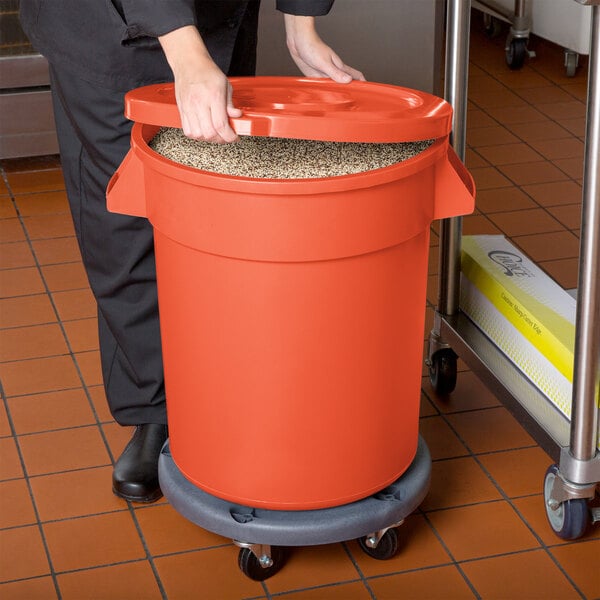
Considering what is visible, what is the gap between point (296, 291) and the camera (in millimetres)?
1652

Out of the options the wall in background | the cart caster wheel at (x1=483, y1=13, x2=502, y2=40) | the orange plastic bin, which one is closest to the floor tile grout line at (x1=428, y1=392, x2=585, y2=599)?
the orange plastic bin

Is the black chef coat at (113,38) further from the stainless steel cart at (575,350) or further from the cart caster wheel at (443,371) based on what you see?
the cart caster wheel at (443,371)

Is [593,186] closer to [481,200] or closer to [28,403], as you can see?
[28,403]

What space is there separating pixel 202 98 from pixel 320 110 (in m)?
0.18

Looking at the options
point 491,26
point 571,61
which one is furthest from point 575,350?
point 491,26

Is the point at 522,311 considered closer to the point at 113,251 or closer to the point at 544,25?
the point at 113,251

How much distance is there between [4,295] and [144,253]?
3.38 feet

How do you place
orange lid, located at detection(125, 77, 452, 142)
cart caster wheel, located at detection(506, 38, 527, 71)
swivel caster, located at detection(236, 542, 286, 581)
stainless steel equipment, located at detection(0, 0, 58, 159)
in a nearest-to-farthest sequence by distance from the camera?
1. orange lid, located at detection(125, 77, 452, 142)
2. swivel caster, located at detection(236, 542, 286, 581)
3. stainless steel equipment, located at detection(0, 0, 58, 159)
4. cart caster wheel, located at detection(506, 38, 527, 71)

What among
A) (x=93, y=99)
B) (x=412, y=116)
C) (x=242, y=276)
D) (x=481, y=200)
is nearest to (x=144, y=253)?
(x=93, y=99)

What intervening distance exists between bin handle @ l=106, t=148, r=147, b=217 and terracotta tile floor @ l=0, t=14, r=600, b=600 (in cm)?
67

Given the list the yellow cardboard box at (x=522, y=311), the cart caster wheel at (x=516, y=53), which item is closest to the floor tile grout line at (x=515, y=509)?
the yellow cardboard box at (x=522, y=311)

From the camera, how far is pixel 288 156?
5.57 feet

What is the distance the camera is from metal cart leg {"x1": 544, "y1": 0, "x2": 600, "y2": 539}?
173 centimetres

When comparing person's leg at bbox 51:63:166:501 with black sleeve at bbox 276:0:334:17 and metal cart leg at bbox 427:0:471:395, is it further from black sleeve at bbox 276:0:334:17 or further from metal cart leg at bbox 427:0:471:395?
metal cart leg at bbox 427:0:471:395
